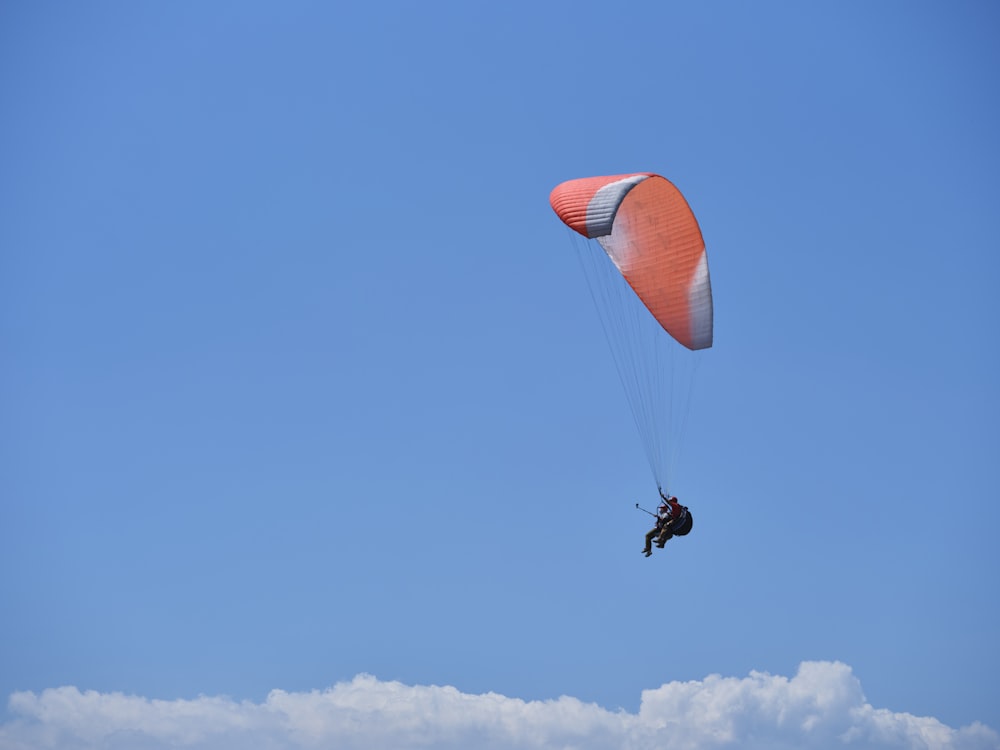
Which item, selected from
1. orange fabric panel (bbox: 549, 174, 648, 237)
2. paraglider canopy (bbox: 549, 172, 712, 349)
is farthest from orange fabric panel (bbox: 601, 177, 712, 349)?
orange fabric panel (bbox: 549, 174, 648, 237)

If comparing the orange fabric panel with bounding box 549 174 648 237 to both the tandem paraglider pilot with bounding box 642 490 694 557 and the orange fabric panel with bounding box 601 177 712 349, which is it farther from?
the tandem paraglider pilot with bounding box 642 490 694 557

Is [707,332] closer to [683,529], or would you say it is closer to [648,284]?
[648,284]

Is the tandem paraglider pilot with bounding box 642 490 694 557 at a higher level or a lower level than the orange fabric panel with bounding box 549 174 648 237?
lower

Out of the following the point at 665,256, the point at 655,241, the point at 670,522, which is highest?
the point at 655,241

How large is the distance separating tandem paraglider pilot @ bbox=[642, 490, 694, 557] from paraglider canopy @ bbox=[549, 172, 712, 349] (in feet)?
14.3

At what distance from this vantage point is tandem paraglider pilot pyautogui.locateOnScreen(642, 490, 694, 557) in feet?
98.0

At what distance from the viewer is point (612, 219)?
31312 millimetres

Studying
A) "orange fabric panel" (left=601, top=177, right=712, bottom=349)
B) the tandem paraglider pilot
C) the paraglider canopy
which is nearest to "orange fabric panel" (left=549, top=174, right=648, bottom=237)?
the paraglider canopy

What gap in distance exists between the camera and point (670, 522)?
29.8 metres

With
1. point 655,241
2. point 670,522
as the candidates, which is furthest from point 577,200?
point 670,522

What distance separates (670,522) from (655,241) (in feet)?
24.7

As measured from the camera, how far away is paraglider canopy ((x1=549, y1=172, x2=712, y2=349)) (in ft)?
102

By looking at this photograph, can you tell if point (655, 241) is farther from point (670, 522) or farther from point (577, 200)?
point (670, 522)

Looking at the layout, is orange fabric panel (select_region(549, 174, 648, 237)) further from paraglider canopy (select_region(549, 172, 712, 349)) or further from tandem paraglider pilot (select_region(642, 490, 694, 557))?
tandem paraglider pilot (select_region(642, 490, 694, 557))
